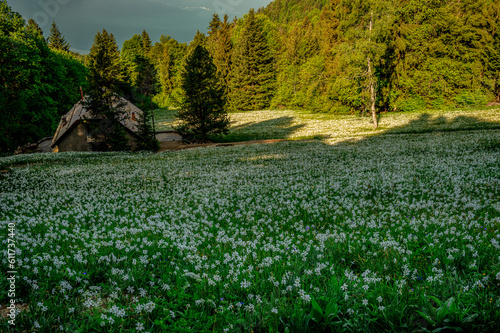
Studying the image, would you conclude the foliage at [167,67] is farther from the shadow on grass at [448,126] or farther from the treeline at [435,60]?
the shadow on grass at [448,126]

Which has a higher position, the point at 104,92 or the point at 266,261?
the point at 104,92

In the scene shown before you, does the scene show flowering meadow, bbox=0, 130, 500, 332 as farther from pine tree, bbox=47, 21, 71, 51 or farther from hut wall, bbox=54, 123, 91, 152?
pine tree, bbox=47, 21, 71, 51

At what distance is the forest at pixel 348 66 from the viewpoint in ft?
117

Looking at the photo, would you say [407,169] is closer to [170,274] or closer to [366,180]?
[366,180]

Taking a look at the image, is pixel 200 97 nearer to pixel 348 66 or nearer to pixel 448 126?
pixel 348 66

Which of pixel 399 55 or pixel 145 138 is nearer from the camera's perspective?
pixel 145 138

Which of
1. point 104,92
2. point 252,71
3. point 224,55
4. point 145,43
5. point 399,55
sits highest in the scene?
point 145,43

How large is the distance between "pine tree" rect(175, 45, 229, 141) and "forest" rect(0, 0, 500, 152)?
490 cm

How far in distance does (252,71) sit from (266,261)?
88551 mm

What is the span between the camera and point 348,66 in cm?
3953

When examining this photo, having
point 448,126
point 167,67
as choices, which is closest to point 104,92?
point 448,126

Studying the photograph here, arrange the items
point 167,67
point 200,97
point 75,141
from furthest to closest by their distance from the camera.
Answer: point 167,67
point 75,141
point 200,97

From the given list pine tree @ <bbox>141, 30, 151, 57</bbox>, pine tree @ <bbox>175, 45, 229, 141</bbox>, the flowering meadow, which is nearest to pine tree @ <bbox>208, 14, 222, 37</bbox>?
pine tree @ <bbox>141, 30, 151, 57</bbox>

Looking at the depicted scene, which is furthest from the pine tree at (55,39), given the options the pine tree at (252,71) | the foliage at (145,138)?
the foliage at (145,138)
